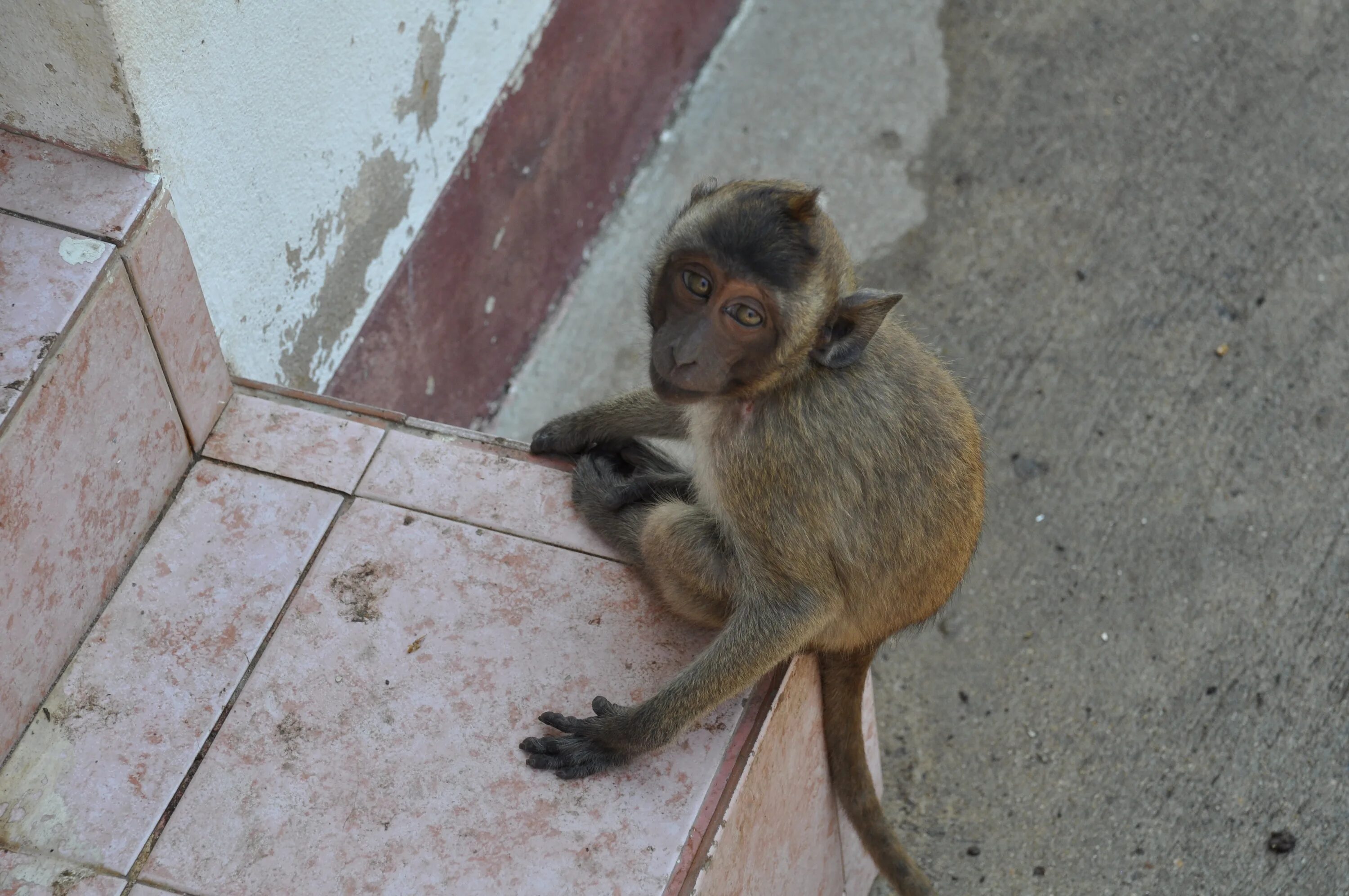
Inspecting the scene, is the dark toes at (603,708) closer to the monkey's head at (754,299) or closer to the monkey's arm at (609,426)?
the monkey's head at (754,299)

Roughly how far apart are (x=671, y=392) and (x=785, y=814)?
2.73ft

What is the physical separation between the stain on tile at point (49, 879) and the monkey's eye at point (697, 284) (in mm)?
1328

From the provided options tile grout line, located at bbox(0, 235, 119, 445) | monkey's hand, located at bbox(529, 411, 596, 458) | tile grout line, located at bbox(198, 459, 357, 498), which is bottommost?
tile grout line, located at bbox(198, 459, 357, 498)

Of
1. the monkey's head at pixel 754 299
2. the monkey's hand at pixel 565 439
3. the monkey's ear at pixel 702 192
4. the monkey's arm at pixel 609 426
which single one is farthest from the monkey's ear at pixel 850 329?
the monkey's hand at pixel 565 439

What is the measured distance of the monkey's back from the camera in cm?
250

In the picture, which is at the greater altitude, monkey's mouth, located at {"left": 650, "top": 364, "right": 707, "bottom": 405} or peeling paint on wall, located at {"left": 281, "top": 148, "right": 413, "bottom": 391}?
monkey's mouth, located at {"left": 650, "top": 364, "right": 707, "bottom": 405}

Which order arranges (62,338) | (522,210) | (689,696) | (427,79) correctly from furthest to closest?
1. (522,210)
2. (427,79)
3. (689,696)
4. (62,338)

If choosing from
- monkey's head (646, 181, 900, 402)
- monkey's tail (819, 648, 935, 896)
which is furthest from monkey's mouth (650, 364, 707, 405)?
monkey's tail (819, 648, 935, 896)

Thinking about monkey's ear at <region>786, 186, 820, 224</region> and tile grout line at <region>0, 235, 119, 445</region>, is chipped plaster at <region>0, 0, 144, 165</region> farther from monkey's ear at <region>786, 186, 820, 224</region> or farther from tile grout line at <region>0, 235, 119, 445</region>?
monkey's ear at <region>786, 186, 820, 224</region>

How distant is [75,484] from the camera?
2.39 meters

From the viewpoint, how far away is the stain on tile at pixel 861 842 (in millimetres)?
2955

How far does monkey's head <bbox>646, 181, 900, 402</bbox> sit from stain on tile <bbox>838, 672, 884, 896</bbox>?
30.9 inches

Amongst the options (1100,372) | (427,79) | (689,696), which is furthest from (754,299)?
(1100,372)

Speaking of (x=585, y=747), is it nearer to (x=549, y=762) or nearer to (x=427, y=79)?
(x=549, y=762)
